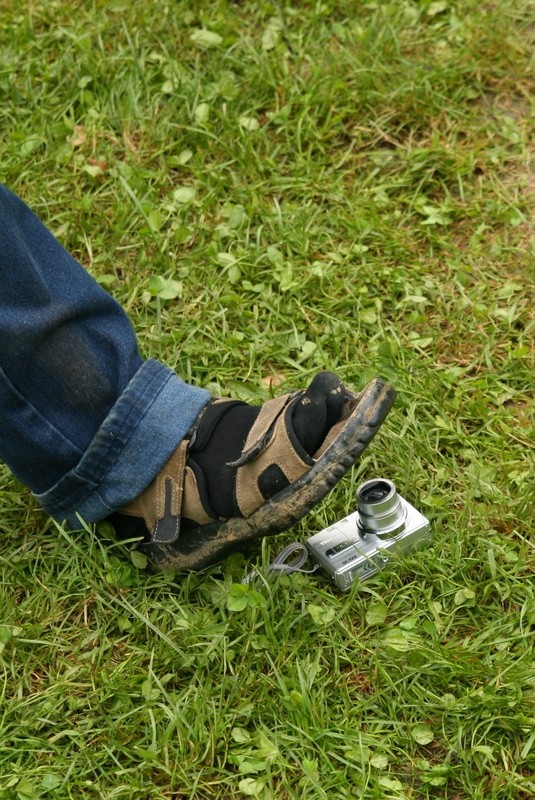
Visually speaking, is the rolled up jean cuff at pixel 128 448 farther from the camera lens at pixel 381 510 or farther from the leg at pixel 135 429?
the camera lens at pixel 381 510

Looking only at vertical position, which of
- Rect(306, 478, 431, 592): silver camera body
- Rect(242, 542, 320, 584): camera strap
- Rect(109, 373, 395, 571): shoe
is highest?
Rect(109, 373, 395, 571): shoe

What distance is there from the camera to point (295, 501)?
6.92 ft

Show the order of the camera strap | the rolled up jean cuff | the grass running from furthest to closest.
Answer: the camera strap → the rolled up jean cuff → the grass

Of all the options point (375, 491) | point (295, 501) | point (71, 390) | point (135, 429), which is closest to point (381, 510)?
point (375, 491)

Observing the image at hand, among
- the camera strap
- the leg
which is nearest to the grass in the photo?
the camera strap

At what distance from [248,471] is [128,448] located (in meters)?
0.23

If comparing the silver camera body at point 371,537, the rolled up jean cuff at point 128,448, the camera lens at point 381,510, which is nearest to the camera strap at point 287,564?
the silver camera body at point 371,537

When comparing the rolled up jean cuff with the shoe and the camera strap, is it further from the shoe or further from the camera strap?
the camera strap

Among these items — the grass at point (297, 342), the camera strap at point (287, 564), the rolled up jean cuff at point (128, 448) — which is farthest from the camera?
the camera strap at point (287, 564)

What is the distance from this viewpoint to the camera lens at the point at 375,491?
7.41 feet

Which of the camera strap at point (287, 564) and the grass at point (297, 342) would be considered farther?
the camera strap at point (287, 564)

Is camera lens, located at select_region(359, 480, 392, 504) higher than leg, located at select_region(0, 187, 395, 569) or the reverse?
the reverse

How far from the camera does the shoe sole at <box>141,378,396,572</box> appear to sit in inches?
81.7

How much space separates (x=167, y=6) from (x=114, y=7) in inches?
6.4
